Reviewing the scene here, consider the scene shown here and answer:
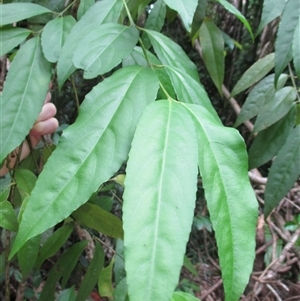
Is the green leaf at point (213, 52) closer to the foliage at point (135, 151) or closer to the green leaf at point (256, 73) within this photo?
the green leaf at point (256, 73)

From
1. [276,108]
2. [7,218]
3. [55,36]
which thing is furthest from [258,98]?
[7,218]

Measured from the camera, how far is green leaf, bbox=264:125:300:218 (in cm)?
76

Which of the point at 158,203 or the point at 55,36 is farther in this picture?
the point at 55,36

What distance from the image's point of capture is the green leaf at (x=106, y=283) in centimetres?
78

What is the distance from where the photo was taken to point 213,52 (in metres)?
1.04

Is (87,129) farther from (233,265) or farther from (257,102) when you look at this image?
(257,102)

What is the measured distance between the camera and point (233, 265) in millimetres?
325

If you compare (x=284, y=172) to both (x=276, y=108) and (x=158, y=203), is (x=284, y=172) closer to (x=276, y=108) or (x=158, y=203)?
(x=276, y=108)

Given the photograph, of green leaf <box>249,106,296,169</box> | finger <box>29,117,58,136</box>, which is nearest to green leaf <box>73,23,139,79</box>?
finger <box>29,117,58,136</box>

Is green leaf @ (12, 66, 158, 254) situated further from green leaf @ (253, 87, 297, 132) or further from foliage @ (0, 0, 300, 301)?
green leaf @ (253, 87, 297, 132)

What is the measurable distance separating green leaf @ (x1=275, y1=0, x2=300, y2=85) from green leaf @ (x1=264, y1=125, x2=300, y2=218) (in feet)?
0.54

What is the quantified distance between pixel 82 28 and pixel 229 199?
13.1 inches

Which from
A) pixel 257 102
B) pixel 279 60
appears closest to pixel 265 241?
pixel 257 102

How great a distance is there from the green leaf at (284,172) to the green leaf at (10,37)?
52 cm
